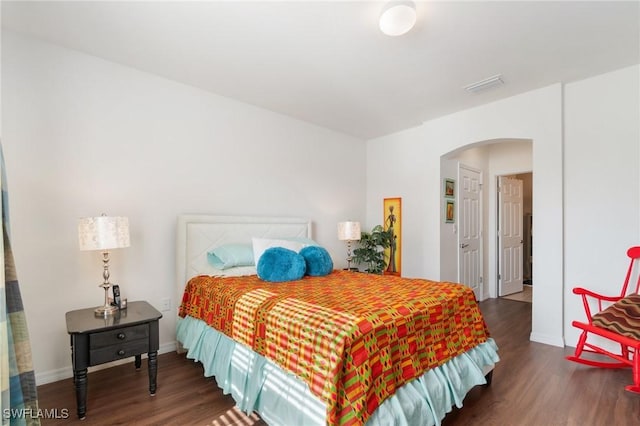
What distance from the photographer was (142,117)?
Answer: 2877mm

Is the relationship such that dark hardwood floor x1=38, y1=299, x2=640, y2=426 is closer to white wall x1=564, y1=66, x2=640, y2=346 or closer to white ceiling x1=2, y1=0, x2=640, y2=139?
white wall x1=564, y1=66, x2=640, y2=346

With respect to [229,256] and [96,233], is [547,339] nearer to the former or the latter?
[229,256]

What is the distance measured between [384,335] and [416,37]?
2176mm

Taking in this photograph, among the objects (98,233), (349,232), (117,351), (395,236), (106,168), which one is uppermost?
(106,168)

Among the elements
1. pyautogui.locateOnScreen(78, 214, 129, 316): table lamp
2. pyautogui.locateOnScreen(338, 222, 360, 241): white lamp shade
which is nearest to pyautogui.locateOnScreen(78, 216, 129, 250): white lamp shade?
pyautogui.locateOnScreen(78, 214, 129, 316): table lamp

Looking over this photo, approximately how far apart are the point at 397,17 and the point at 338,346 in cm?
204

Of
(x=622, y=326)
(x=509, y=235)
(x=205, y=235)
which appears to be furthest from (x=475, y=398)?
(x=509, y=235)

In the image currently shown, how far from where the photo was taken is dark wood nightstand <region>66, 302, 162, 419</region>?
6.32ft

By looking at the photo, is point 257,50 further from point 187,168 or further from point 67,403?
point 67,403

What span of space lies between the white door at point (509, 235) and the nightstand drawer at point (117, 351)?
206 inches

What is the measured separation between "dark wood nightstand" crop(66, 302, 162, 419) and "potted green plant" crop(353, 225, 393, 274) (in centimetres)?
288

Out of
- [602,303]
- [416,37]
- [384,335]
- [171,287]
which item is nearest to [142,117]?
[171,287]

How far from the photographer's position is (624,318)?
7.71 feet

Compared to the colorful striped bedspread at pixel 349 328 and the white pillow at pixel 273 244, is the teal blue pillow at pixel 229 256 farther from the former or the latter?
the colorful striped bedspread at pixel 349 328
